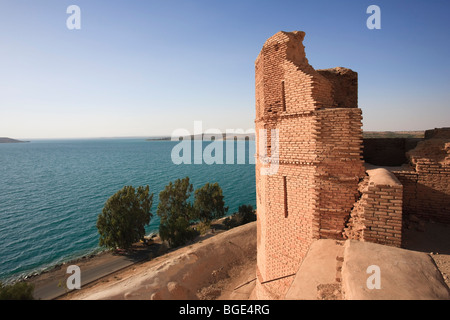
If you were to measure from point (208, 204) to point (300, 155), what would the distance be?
24705 mm

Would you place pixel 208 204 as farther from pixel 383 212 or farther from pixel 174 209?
pixel 383 212

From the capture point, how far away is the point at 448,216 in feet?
20.6

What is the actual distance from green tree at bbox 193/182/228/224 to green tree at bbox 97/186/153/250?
7183 mm

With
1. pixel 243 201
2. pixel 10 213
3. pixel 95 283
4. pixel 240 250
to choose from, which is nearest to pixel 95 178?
pixel 10 213

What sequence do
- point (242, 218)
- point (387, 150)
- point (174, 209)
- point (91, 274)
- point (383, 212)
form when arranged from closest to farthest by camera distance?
point (383, 212), point (387, 150), point (91, 274), point (174, 209), point (242, 218)

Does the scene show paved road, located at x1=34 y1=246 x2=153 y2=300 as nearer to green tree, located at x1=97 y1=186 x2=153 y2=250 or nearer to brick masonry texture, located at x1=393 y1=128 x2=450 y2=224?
green tree, located at x1=97 y1=186 x2=153 y2=250

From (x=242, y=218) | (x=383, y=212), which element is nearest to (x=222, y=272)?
(x=383, y=212)

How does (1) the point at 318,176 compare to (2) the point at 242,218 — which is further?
(2) the point at 242,218

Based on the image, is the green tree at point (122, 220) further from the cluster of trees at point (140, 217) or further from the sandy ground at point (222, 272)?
the sandy ground at point (222, 272)

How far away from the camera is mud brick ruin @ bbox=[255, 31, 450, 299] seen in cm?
523

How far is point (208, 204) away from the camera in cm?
2977

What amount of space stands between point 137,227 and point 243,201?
22440 mm

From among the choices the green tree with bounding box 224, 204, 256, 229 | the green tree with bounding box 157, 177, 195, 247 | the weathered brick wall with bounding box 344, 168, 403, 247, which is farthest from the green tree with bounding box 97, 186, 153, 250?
the weathered brick wall with bounding box 344, 168, 403, 247
